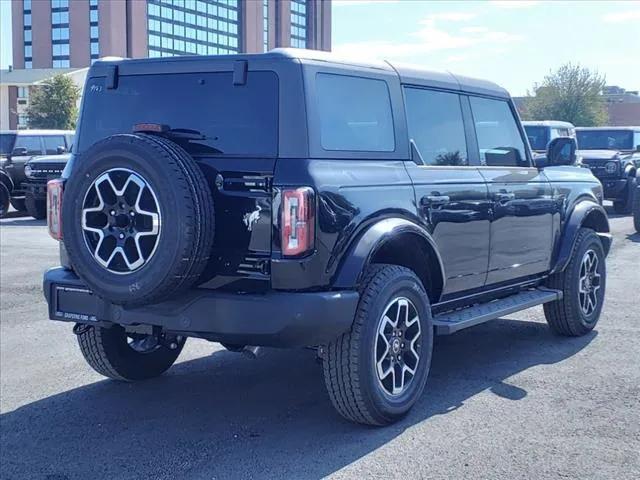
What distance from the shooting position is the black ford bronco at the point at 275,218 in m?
4.49

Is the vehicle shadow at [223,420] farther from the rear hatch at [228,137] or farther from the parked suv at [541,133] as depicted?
the parked suv at [541,133]

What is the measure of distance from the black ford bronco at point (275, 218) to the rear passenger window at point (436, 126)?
0.01m

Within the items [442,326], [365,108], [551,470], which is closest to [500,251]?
[442,326]

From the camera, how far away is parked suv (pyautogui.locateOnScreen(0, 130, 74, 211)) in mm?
18859

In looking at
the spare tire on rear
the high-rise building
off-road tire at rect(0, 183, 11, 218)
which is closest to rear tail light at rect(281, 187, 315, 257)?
the spare tire on rear

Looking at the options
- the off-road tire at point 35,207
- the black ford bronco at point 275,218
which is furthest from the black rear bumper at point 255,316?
the off-road tire at point 35,207

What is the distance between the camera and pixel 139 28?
104m

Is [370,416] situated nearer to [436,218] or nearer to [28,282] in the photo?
[436,218]

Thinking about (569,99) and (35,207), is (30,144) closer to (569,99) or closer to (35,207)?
(35,207)

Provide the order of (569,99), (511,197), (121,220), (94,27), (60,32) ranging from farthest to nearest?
(60,32), (94,27), (569,99), (511,197), (121,220)

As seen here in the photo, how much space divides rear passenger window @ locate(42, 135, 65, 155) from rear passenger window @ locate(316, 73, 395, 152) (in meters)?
15.8

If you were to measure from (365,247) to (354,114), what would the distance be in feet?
2.66

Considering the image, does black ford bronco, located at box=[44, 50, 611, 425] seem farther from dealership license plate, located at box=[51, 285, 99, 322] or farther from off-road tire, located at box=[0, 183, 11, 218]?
off-road tire, located at box=[0, 183, 11, 218]

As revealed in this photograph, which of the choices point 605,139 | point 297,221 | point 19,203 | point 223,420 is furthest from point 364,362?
point 605,139
